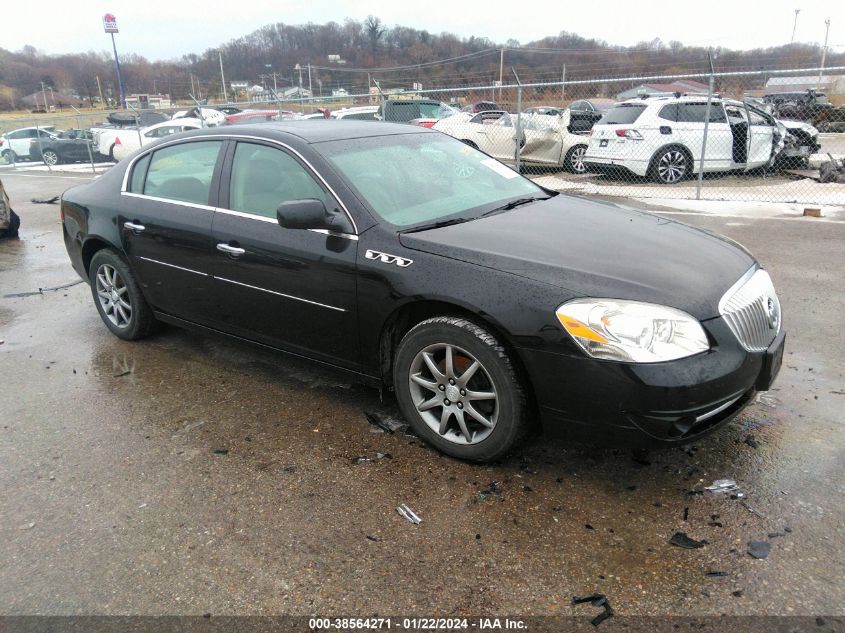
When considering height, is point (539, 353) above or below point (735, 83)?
below

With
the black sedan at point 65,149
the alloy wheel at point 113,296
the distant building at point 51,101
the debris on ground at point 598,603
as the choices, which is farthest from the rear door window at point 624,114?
the distant building at point 51,101

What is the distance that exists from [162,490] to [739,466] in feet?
8.75

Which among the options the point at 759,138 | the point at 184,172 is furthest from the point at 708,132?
the point at 184,172

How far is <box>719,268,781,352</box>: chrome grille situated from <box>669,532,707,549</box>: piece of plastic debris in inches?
32.7

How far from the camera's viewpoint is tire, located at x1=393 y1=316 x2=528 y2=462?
9.30ft

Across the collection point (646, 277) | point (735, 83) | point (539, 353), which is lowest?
point (539, 353)

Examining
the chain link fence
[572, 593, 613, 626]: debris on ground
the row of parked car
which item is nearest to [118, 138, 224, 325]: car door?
Result: [572, 593, 613, 626]: debris on ground

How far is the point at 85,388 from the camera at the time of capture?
4.12 m

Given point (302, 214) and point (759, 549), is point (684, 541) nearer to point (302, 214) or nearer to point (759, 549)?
point (759, 549)

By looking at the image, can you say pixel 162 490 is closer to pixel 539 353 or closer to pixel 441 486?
pixel 441 486

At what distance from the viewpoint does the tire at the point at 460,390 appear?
284 centimetres

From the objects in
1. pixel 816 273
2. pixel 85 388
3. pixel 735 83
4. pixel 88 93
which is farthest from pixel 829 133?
pixel 88 93

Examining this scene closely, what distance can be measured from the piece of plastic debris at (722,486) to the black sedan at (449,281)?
0.32 meters

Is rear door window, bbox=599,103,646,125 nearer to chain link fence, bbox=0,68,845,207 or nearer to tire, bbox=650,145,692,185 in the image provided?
chain link fence, bbox=0,68,845,207
